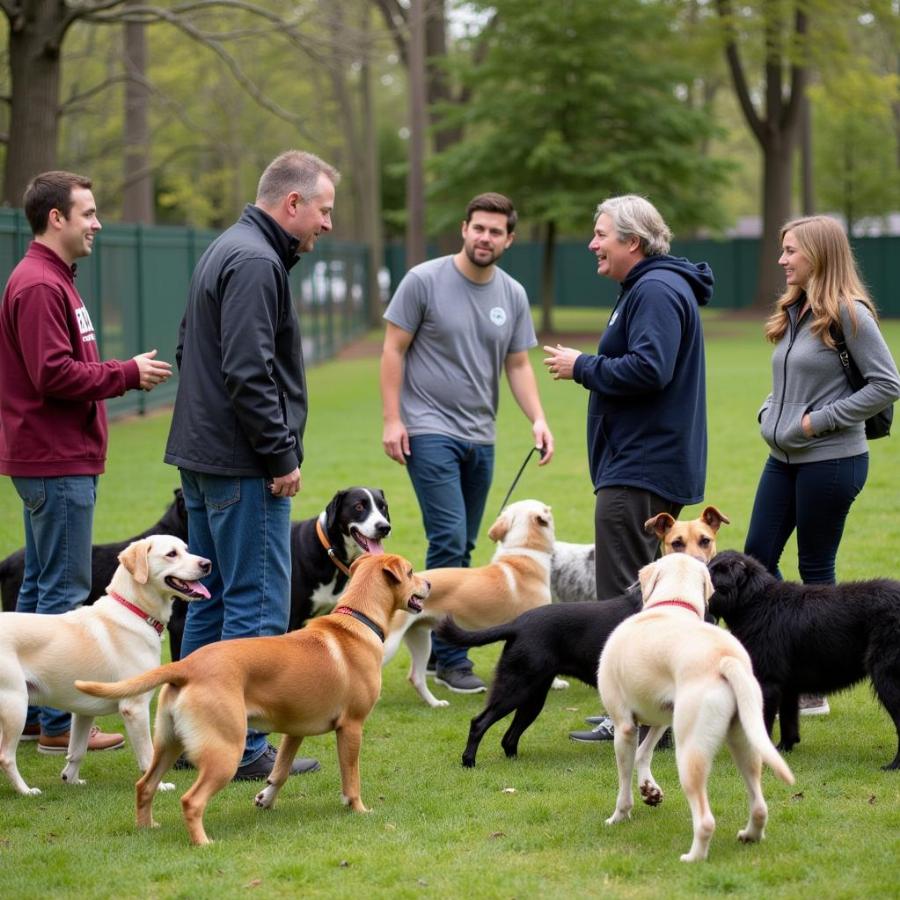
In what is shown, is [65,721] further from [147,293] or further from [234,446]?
[147,293]

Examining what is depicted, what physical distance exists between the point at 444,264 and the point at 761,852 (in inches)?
157

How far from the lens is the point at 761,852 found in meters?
4.46

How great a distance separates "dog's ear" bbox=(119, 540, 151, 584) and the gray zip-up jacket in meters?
2.98

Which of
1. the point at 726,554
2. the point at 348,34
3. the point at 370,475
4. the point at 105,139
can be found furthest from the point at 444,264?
the point at 105,139

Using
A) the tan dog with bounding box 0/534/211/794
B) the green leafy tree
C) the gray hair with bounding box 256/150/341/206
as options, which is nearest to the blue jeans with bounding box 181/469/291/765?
the tan dog with bounding box 0/534/211/794

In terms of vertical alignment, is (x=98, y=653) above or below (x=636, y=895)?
above

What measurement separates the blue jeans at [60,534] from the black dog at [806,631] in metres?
2.84

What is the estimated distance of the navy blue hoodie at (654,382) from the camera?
18.8ft

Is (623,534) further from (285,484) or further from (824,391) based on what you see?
(285,484)

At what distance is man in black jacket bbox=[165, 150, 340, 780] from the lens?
5.12 metres

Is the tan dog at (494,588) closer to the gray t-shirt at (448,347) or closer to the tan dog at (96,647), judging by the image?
the gray t-shirt at (448,347)

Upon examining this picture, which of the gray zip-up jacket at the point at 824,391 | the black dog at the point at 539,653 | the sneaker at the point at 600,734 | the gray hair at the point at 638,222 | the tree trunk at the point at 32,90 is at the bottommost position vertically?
the sneaker at the point at 600,734

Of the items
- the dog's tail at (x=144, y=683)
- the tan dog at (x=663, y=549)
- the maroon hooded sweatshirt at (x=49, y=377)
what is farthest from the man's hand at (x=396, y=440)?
the dog's tail at (x=144, y=683)

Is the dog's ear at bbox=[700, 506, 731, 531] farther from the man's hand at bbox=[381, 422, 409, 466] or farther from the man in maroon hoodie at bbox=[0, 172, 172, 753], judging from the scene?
the man in maroon hoodie at bbox=[0, 172, 172, 753]
